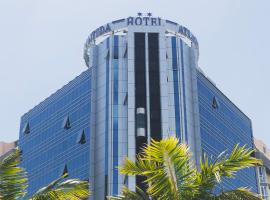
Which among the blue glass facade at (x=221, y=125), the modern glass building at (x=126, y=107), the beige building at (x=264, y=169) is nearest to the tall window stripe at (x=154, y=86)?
the modern glass building at (x=126, y=107)

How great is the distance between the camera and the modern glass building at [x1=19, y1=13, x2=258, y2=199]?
82438 mm

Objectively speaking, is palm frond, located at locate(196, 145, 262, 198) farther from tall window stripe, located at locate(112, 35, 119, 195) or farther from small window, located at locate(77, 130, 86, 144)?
small window, located at locate(77, 130, 86, 144)

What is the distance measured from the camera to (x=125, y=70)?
8675 cm

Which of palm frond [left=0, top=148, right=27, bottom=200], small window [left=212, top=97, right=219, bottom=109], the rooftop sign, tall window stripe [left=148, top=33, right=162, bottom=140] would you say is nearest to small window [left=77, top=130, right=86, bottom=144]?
tall window stripe [left=148, top=33, right=162, bottom=140]

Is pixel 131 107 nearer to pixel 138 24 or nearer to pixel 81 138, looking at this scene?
pixel 81 138

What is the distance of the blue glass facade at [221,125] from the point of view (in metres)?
89.8

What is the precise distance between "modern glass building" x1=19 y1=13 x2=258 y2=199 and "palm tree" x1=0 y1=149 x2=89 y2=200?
62.8m

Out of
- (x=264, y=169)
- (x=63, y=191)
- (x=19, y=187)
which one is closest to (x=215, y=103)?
(x=264, y=169)

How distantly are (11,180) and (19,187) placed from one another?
301mm

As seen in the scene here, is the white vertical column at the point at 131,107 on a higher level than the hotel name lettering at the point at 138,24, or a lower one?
lower

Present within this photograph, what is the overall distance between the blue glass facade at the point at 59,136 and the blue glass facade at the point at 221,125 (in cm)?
1707

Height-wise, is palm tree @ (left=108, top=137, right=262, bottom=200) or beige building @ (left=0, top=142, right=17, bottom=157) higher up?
beige building @ (left=0, top=142, right=17, bottom=157)

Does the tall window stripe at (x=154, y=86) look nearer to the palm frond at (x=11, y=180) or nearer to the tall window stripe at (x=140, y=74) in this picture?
the tall window stripe at (x=140, y=74)

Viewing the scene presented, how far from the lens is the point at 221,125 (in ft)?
317
